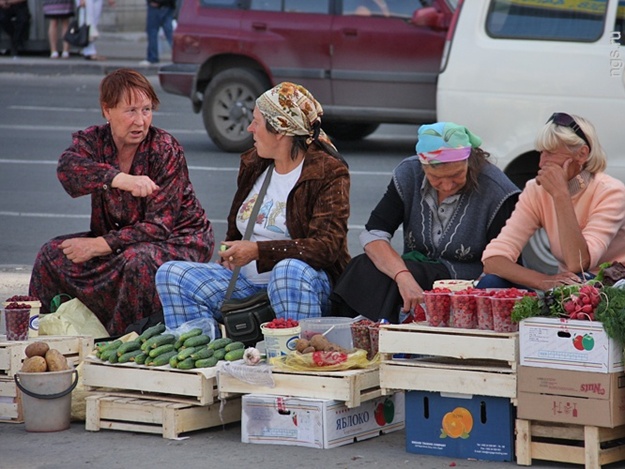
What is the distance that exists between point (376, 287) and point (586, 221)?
0.93 metres

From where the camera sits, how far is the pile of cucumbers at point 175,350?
5156mm

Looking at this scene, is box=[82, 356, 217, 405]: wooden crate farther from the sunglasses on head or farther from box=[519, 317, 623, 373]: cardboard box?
the sunglasses on head

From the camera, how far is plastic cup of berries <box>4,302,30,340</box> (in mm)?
5453

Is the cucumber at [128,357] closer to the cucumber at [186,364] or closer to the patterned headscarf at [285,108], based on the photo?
the cucumber at [186,364]

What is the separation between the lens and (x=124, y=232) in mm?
5988

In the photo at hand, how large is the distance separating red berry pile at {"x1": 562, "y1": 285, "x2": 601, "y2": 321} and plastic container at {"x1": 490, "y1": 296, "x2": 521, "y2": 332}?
0.65 feet

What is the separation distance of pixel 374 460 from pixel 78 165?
7.01ft

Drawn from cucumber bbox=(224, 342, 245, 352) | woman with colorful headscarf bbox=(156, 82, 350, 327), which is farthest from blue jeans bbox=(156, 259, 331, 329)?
cucumber bbox=(224, 342, 245, 352)

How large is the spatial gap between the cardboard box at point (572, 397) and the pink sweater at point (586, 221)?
2.55 feet

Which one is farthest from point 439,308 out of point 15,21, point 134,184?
point 15,21

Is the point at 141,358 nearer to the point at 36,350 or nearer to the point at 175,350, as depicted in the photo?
the point at 175,350

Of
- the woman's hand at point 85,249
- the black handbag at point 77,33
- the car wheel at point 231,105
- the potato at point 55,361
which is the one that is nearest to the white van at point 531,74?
the woman's hand at point 85,249

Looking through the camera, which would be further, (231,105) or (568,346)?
(231,105)

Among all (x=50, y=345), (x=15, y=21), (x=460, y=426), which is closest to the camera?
(x=460, y=426)
